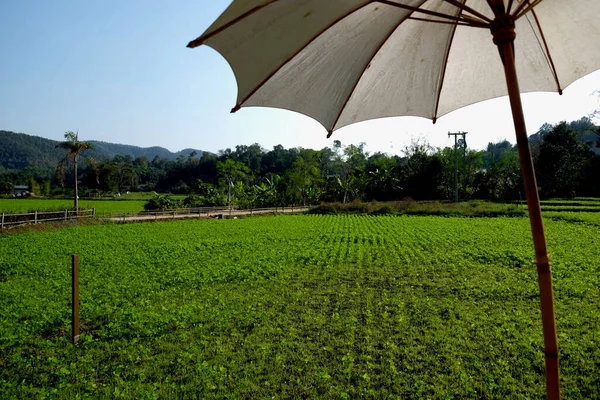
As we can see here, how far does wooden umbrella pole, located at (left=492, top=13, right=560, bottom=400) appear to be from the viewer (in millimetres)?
1723

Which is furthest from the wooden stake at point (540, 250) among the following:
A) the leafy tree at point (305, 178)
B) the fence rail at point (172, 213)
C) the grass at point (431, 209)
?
the leafy tree at point (305, 178)

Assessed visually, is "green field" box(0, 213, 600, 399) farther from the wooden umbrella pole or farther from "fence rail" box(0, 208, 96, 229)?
"fence rail" box(0, 208, 96, 229)

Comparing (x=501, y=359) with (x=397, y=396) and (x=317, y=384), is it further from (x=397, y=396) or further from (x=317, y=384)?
(x=317, y=384)

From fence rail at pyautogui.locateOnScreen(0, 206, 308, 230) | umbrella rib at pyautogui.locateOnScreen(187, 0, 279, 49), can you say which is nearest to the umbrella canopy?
umbrella rib at pyautogui.locateOnScreen(187, 0, 279, 49)

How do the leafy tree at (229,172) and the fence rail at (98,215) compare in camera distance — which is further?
the leafy tree at (229,172)

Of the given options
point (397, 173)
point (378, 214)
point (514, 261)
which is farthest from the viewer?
point (397, 173)

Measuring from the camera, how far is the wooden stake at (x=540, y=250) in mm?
1720

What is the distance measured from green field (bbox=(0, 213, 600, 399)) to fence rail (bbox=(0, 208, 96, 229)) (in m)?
11.5

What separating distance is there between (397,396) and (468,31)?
346cm

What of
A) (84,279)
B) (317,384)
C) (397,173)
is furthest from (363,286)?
(397,173)

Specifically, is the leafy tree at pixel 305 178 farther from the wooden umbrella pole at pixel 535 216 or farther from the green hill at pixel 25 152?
the green hill at pixel 25 152

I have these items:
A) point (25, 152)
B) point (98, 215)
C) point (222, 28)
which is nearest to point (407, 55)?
point (222, 28)

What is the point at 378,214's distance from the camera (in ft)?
120

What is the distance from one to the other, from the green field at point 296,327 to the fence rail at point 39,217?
1151 cm
